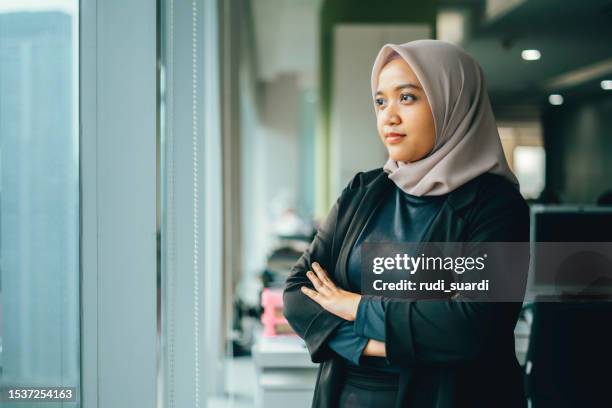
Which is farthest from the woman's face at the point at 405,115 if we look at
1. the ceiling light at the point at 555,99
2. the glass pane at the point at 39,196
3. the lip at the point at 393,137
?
the ceiling light at the point at 555,99

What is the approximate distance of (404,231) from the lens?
1.40 metres

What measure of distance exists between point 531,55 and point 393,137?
8.98 feet

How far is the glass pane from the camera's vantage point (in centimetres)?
138

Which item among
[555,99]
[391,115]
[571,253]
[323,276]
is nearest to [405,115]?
[391,115]

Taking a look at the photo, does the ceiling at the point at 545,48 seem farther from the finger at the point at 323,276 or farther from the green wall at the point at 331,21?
the finger at the point at 323,276

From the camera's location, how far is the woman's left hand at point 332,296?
1.41 meters

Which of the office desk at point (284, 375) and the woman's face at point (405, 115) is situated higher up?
the woman's face at point (405, 115)

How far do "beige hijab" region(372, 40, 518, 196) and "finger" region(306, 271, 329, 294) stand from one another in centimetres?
27

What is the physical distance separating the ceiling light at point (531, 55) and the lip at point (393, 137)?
2.71 m

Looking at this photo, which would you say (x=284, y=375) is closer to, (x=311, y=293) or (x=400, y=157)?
(x=311, y=293)

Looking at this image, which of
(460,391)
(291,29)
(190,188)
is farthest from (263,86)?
(460,391)

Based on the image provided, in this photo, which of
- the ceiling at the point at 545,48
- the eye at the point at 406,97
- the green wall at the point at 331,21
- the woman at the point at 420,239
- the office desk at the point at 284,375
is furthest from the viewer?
the green wall at the point at 331,21

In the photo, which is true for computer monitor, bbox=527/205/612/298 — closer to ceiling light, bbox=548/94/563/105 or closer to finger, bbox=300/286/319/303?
finger, bbox=300/286/319/303

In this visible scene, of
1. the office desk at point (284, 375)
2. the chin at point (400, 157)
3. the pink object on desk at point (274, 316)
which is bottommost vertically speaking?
the office desk at point (284, 375)
